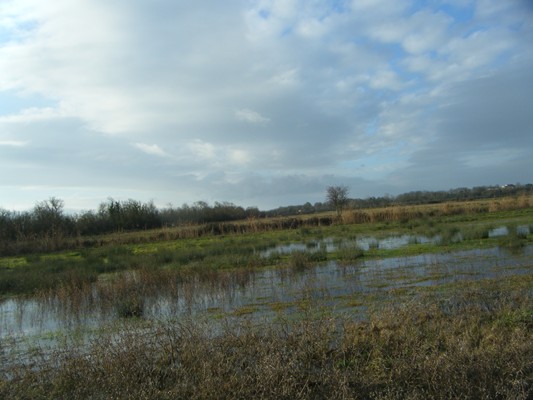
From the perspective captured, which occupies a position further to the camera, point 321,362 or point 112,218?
point 112,218

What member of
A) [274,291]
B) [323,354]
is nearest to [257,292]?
[274,291]

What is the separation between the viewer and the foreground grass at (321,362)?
17.4 ft

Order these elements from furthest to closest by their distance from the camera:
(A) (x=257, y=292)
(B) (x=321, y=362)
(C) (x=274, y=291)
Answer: (A) (x=257, y=292), (C) (x=274, y=291), (B) (x=321, y=362)

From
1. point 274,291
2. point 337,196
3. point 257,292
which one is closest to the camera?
point 274,291

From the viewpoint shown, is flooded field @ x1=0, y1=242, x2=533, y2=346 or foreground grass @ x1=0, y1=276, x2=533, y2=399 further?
flooded field @ x1=0, y1=242, x2=533, y2=346

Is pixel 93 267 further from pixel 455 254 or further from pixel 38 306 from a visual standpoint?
pixel 455 254

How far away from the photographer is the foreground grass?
17.4ft

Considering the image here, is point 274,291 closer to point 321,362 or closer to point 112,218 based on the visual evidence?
point 321,362

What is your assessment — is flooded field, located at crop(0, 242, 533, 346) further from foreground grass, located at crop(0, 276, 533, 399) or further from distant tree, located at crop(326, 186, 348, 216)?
distant tree, located at crop(326, 186, 348, 216)

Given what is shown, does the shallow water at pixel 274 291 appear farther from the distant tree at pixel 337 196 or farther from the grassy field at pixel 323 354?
the distant tree at pixel 337 196

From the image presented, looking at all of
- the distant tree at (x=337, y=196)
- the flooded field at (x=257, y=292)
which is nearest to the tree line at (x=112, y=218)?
the distant tree at (x=337, y=196)

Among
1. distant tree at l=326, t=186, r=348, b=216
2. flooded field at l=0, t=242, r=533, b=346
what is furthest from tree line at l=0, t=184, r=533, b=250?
flooded field at l=0, t=242, r=533, b=346

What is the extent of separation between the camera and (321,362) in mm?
6312

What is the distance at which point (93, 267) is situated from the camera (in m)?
21.4
